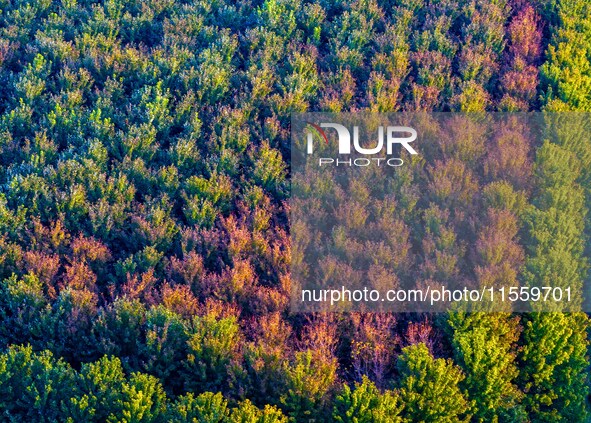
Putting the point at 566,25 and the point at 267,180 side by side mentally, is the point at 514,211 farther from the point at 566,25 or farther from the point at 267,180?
the point at 566,25

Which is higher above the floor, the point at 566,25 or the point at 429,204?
the point at 566,25

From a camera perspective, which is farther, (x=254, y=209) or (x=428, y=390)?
(x=254, y=209)

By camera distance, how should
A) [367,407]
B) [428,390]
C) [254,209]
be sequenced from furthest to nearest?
1. [254,209]
2. [428,390]
3. [367,407]

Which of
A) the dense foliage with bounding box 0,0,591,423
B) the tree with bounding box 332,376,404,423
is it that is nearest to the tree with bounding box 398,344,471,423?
the dense foliage with bounding box 0,0,591,423

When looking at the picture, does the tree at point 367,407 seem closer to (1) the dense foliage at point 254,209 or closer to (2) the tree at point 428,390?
(1) the dense foliage at point 254,209

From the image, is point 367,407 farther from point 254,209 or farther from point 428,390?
point 254,209

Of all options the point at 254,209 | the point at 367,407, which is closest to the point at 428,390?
the point at 367,407

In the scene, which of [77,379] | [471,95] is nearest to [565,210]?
[471,95]

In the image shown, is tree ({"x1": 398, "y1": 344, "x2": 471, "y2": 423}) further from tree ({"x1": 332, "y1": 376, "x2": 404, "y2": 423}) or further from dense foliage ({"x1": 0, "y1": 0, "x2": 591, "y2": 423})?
tree ({"x1": 332, "y1": 376, "x2": 404, "y2": 423})
